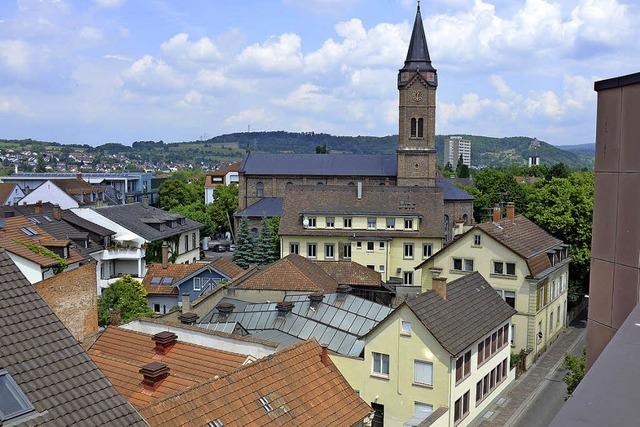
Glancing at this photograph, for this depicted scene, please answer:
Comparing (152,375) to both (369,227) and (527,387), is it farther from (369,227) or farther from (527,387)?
(369,227)

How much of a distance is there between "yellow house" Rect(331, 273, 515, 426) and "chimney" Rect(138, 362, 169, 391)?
10.6m

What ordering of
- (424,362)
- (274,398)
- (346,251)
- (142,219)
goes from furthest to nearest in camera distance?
1. (346,251)
2. (142,219)
3. (424,362)
4. (274,398)

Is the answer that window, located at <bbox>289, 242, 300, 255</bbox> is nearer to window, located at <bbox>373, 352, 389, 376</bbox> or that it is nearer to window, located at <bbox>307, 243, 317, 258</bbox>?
window, located at <bbox>307, 243, 317, 258</bbox>

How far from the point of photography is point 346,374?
28.2 metres

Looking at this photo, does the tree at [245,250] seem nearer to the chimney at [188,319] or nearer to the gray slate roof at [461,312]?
the gray slate roof at [461,312]

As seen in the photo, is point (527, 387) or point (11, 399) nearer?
point (11, 399)

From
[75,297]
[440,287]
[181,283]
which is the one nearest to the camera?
[440,287]

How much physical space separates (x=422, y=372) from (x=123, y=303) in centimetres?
2024

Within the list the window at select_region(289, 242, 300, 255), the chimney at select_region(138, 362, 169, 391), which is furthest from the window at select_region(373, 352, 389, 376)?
the window at select_region(289, 242, 300, 255)

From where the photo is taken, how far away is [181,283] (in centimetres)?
4488

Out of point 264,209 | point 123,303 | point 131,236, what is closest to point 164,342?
point 123,303

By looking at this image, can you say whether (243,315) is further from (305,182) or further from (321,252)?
(305,182)

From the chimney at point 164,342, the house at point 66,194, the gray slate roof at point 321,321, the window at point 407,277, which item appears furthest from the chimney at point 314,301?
the house at point 66,194

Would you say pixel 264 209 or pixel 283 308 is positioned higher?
pixel 264 209
